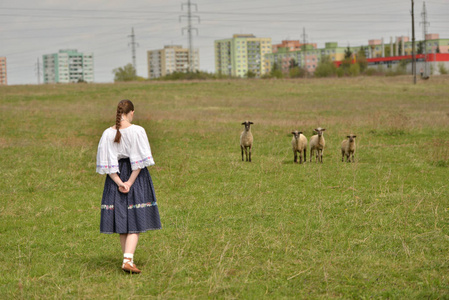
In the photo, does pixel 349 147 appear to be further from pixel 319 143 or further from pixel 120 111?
pixel 120 111

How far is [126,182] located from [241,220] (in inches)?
139

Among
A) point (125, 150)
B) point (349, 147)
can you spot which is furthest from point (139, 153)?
point (349, 147)

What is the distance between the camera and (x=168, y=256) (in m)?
7.38

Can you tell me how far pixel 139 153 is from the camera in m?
6.61

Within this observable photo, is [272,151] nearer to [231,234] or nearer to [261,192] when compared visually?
[261,192]

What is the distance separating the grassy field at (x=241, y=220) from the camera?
254 inches

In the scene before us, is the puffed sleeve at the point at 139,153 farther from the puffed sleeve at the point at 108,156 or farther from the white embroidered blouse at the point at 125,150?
the puffed sleeve at the point at 108,156

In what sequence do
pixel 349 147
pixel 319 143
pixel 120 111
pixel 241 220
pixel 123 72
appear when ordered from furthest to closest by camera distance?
pixel 123 72 → pixel 319 143 → pixel 349 147 → pixel 241 220 → pixel 120 111

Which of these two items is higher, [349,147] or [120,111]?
[120,111]

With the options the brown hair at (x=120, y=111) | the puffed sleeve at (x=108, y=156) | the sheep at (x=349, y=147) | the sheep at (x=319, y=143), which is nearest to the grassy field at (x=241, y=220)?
Answer: the sheep at (x=319, y=143)

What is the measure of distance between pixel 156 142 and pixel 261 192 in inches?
456

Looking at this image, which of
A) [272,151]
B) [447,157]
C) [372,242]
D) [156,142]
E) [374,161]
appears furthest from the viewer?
[156,142]

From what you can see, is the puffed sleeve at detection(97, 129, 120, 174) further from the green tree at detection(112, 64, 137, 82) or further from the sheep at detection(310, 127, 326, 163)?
the green tree at detection(112, 64, 137, 82)

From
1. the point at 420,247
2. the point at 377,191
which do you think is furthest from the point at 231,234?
the point at 377,191
